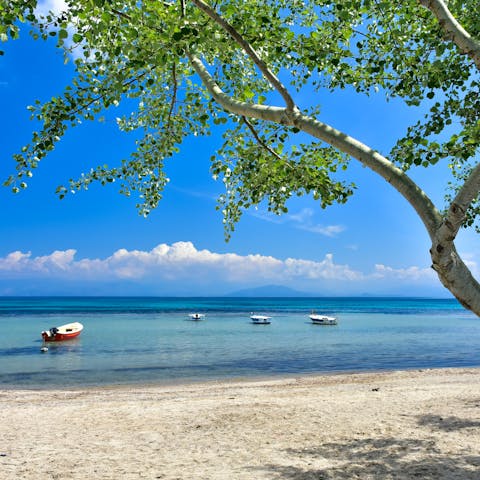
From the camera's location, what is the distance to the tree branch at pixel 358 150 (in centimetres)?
512

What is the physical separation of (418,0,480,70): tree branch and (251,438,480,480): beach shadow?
19.1 ft

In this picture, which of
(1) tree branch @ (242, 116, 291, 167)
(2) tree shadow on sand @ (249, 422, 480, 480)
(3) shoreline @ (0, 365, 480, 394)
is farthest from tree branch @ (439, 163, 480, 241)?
(3) shoreline @ (0, 365, 480, 394)

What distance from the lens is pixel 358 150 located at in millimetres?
5496

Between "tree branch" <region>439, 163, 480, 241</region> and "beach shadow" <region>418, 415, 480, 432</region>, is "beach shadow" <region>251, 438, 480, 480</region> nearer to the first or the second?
"beach shadow" <region>418, 415, 480, 432</region>

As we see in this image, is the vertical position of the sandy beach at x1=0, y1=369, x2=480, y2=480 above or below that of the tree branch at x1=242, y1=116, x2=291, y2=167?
below

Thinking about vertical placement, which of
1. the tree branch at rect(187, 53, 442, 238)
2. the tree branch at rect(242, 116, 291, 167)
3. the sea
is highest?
the tree branch at rect(242, 116, 291, 167)

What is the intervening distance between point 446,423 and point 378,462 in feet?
10.8

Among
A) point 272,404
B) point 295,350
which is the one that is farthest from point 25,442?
point 295,350

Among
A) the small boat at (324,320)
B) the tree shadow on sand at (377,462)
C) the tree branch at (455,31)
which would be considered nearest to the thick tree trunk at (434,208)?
the tree branch at (455,31)

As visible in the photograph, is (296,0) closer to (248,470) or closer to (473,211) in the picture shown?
(473,211)

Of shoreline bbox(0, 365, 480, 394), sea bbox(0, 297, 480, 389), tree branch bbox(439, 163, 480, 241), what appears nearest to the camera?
tree branch bbox(439, 163, 480, 241)

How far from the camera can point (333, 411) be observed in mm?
12062

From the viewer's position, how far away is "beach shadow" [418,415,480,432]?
10422 millimetres

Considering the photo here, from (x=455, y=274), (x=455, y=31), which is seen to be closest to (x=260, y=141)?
(x=455, y=31)
